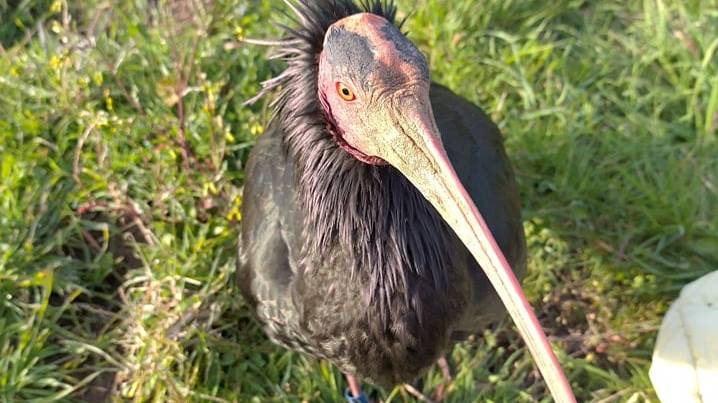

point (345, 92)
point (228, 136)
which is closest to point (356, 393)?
point (228, 136)

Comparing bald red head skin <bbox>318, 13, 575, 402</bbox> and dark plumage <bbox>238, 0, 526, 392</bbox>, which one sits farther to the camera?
dark plumage <bbox>238, 0, 526, 392</bbox>

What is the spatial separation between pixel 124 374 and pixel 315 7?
154 cm

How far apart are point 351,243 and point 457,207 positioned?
0.51m

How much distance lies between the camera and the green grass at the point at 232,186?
2.60m

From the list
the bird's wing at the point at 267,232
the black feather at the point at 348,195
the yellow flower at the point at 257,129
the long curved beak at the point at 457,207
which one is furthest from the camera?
the yellow flower at the point at 257,129

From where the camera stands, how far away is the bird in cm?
147

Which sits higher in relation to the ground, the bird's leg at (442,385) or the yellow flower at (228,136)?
the yellow flower at (228,136)

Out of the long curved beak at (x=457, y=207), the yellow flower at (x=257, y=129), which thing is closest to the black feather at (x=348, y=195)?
the long curved beak at (x=457, y=207)

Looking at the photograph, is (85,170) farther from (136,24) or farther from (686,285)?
(686,285)

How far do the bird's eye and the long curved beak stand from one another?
0.11 meters

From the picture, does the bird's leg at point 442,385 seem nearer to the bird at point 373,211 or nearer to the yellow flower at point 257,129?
the bird at point 373,211

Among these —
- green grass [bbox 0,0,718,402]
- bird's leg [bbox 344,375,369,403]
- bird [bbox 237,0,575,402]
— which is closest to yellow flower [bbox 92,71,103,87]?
green grass [bbox 0,0,718,402]

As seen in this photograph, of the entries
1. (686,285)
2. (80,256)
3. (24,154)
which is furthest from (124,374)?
(686,285)

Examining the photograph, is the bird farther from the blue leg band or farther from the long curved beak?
the blue leg band
